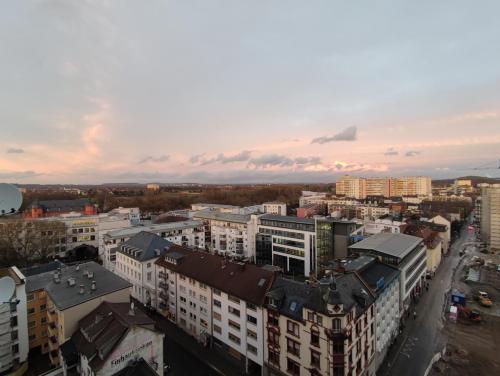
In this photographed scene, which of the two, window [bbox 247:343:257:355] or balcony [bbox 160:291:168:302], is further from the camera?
balcony [bbox 160:291:168:302]

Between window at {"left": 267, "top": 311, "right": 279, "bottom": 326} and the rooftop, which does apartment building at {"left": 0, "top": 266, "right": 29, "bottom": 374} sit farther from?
window at {"left": 267, "top": 311, "right": 279, "bottom": 326}

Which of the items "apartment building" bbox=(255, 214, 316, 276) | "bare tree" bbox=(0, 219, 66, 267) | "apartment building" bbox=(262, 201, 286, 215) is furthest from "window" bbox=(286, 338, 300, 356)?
"apartment building" bbox=(262, 201, 286, 215)

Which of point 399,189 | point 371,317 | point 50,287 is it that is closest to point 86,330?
point 50,287

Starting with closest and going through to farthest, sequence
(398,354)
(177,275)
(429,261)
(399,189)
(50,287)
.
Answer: (50,287) → (398,354) → (177,275) → (429,261) → (399,189)

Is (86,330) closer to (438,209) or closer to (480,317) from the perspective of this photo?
(480,317)

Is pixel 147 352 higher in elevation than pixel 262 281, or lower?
lower

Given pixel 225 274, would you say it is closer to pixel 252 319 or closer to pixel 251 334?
pixel 252 319
